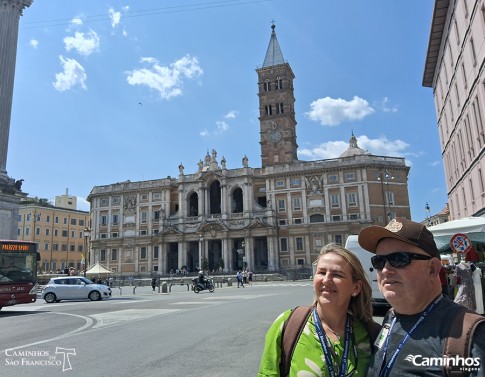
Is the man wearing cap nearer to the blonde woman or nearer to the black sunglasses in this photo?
the black sunglasses

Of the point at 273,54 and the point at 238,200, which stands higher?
the point at 273,54

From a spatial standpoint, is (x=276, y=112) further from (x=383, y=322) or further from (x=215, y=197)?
(x=383, y=322)

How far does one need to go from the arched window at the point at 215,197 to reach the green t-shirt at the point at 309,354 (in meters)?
63.2

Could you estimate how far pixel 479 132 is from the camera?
63.5 ft

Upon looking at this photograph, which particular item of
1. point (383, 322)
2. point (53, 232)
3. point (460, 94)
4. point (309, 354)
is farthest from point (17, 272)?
point (53, 232)

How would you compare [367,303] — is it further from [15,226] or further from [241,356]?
[15,226]

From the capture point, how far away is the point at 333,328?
7.35ft

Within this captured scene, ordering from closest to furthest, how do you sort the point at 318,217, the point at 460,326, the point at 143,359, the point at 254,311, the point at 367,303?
the point at 460,326 → the point at 367,303 → the point at 143,359 → the point at 254,311 → the point at 318,217

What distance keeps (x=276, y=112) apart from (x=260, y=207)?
1879 cm

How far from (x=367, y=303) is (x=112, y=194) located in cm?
7091

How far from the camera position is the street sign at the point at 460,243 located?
27.9ft

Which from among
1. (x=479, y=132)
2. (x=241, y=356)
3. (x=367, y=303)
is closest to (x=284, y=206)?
(x=479, y=132)

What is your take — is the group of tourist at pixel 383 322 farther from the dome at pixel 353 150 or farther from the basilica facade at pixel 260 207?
the dome at pixel 353 150

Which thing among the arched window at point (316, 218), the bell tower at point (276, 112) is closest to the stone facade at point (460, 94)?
the arched window at point (316, 218)
